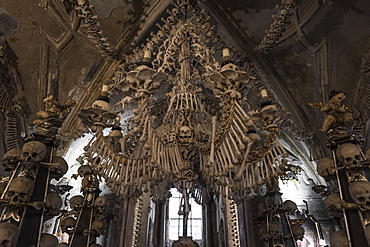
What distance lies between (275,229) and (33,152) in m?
3.12

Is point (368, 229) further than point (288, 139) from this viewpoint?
No

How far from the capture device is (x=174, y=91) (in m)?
3.18

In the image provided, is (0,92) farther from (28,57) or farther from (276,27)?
(276,27)

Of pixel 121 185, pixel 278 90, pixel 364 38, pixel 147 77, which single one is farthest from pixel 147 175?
pixel 364 38

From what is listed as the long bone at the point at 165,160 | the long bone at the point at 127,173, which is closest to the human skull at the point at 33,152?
the long bone at the point at 127,173

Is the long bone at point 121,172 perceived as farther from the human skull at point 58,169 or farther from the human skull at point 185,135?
the human skull at point 185,135

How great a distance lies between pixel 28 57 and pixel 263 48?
11.3ft

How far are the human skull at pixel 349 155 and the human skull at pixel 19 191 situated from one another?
2.43m

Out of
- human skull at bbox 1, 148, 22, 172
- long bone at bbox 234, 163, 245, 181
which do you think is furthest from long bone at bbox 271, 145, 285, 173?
human skull at bbox 1, 148, 22, 172

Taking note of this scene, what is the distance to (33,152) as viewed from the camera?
2.25 metres

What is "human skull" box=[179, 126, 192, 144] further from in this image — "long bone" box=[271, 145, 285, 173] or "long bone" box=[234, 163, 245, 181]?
"long bone" box=[271, 145, 285, 173]

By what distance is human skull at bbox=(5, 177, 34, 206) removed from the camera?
6.66ft

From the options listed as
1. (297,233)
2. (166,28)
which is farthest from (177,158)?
(297,233)

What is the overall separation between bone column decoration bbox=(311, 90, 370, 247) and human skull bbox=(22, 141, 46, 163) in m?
2.34
